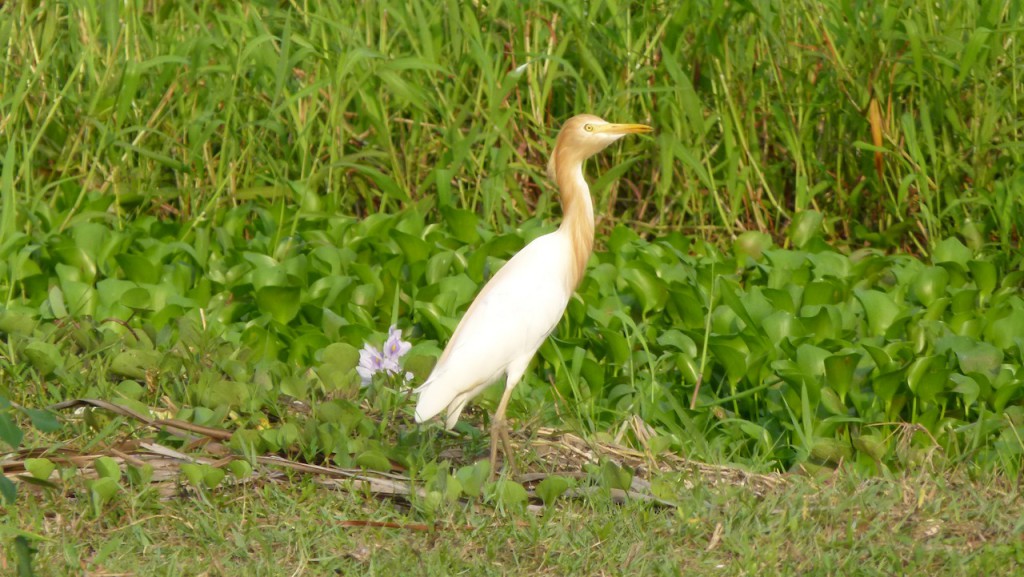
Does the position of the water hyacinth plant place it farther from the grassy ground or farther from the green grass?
the grassy ground

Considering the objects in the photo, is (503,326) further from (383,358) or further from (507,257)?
(507,257)

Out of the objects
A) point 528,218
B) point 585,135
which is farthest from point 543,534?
point 528,218

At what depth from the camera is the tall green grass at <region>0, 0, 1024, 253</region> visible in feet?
15.3

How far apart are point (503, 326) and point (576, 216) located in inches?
13.7

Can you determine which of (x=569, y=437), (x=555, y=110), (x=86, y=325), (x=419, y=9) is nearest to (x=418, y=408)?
(x=569, y=437)

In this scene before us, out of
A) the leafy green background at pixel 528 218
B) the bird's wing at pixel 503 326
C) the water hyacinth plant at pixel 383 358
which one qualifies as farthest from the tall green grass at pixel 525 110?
the bird's wing at pixel 503 326

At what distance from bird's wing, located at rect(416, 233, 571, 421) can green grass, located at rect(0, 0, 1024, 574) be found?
0.67 ft

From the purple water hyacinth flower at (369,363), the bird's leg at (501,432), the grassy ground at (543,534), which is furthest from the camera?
the purple water hyacinth flower at (369,363)

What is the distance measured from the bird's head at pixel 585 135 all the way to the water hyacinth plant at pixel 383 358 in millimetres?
682

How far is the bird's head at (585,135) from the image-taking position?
10.5 ft

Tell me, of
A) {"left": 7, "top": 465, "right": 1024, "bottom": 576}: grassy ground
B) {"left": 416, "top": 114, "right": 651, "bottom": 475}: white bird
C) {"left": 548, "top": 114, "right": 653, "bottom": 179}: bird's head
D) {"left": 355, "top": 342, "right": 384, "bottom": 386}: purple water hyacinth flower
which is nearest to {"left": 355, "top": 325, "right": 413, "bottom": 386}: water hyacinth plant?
{"left": 355, "top": 342, "right": 384, "bottom": 386}: purple water hyacinth flower

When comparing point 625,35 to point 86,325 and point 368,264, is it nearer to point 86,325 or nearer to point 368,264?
point 368,264

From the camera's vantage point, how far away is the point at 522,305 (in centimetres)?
308

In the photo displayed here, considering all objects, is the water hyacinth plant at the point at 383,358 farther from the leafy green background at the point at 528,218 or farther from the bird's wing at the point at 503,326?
the bird's wing at the point at 503,326
